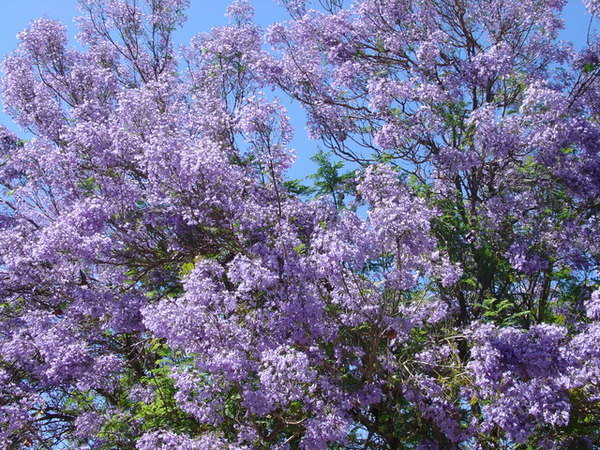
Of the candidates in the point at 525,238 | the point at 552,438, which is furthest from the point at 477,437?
the point at 525,238

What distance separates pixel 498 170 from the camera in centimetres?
1064

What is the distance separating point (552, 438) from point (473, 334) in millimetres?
1677

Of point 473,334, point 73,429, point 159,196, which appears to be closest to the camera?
Answer: point 473,334

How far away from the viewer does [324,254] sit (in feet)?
25.0

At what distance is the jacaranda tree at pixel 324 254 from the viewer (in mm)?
7449

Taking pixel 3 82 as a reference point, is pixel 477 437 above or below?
below

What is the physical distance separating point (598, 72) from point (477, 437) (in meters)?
6.33

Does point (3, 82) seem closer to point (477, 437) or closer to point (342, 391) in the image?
point (342, 391)

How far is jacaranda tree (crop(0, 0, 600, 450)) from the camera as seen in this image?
7.45 m

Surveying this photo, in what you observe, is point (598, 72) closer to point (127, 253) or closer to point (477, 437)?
point (477, 437)

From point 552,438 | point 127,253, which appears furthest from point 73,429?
point 552,438

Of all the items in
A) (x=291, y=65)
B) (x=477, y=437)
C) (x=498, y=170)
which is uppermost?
(x=291, y=65)

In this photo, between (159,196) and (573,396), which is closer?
(573,396)

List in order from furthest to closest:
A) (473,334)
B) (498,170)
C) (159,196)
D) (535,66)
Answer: (535,66) → (498,170) → (159,196) → (473,334)
